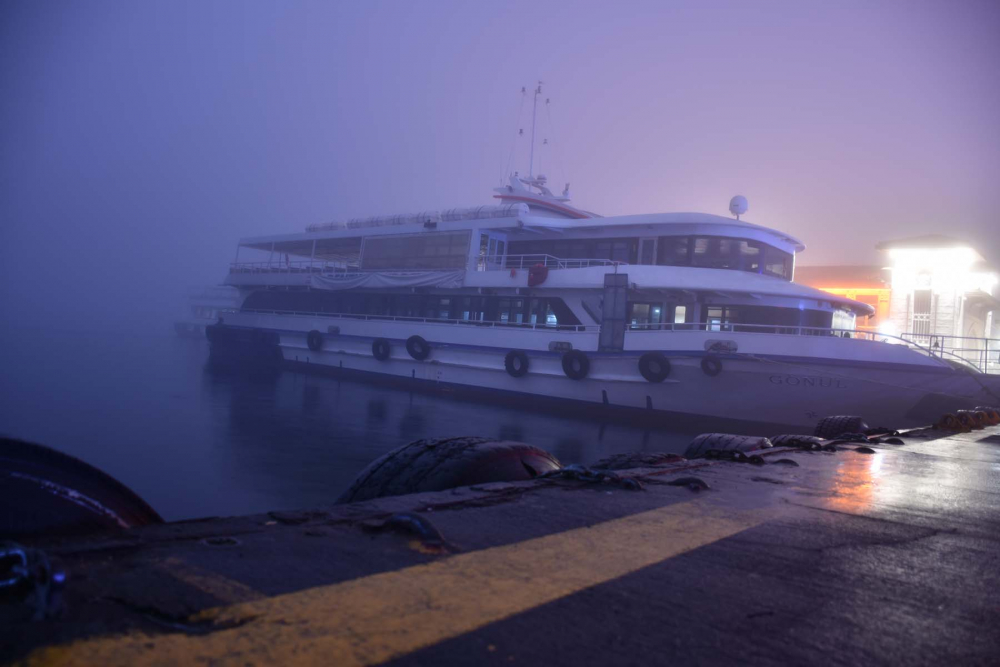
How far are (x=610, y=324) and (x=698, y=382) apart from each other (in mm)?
2781

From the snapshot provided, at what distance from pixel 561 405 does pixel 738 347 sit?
4931mm

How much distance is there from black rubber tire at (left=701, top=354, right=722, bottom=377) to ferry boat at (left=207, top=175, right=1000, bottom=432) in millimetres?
31

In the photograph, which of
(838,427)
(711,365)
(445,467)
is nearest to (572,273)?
(711,365)

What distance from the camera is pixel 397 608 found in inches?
72.5

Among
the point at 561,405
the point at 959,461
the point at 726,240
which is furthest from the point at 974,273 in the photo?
the point at 959,461

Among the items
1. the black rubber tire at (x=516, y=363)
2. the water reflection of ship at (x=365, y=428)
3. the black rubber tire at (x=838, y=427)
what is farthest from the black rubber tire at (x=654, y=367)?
the black rubber tire at (x=838, y=427)

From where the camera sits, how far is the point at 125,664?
1370mm

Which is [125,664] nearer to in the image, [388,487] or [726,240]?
[388,487]

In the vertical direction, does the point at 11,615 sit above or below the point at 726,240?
below

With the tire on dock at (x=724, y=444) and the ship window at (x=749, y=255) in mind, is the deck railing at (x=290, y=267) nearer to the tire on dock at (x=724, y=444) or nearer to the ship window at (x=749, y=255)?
the ship window at (x=749, y=255)

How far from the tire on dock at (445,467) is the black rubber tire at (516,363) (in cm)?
1430

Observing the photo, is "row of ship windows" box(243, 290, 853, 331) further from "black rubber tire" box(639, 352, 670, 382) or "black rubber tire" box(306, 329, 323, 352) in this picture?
"black rubber tire" box(306, 329, 323, 352)

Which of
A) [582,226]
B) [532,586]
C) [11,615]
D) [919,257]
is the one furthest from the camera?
[919,257]

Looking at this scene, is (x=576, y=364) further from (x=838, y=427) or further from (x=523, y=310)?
(x=838, y=427)
